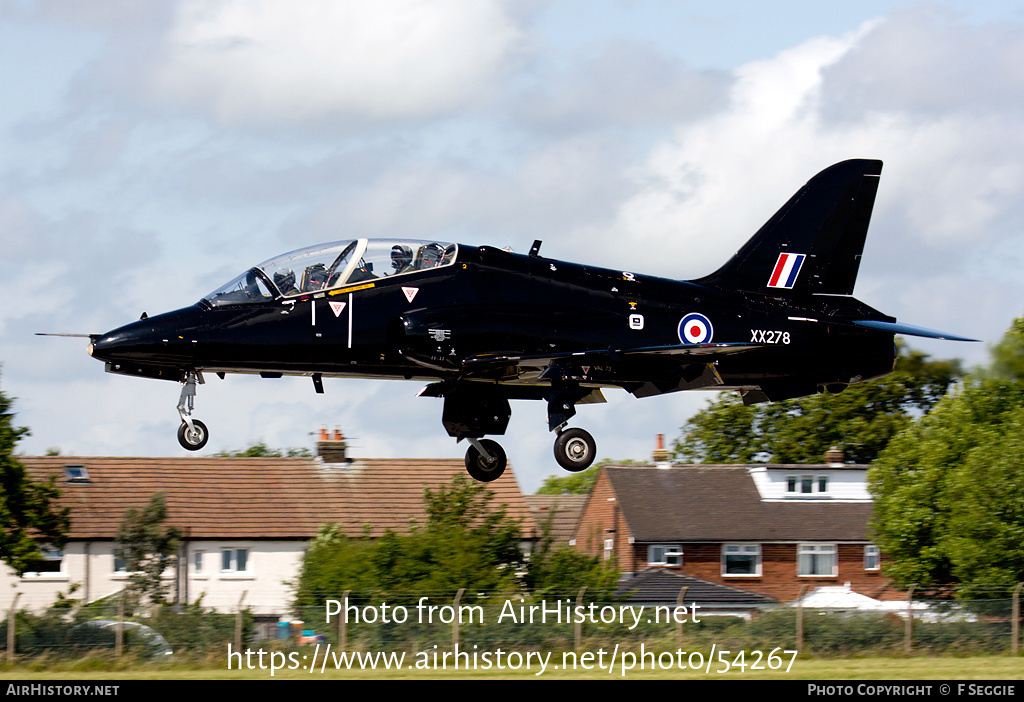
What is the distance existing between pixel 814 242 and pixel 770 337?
2.51 m

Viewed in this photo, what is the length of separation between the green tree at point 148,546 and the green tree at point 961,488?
20.5 m

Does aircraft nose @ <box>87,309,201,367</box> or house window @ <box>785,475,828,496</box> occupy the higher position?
aircraft nose @ <box>87,309,201,367</box>

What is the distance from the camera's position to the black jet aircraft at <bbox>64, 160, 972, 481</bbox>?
1969cm

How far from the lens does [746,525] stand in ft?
158

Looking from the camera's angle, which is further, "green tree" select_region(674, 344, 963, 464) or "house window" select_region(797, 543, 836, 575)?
"green tree" select_region(674, 344, 963, 464)

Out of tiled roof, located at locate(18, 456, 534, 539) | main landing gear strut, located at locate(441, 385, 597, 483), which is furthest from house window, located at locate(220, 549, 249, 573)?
main landing gear strut, located at locate(441, 385, 597, 483)

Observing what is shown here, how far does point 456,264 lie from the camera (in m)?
20.5

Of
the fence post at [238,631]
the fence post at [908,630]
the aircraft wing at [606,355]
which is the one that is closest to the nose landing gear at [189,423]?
the aircraft wing at [606,355]

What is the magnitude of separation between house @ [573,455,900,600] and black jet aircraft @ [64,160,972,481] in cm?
2393

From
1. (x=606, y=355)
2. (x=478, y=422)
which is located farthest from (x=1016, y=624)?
(x=478, y=422)

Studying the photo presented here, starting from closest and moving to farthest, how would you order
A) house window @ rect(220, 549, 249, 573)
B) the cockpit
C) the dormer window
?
the cockpit
house window @ rect(220, 549, 249, 573)
the dormer window

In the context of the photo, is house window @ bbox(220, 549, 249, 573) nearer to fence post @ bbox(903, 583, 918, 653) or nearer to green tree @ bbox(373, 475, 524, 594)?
green tree @ bbox(373, 475, 524, 594)
